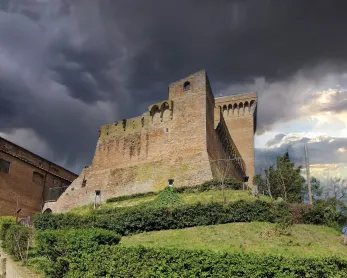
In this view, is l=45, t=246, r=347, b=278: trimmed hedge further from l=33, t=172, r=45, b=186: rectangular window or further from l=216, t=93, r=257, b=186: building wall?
l=216, t=93, r=257, b=186: building wall

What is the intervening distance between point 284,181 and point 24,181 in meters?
27.1

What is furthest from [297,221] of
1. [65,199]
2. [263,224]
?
[65,199]

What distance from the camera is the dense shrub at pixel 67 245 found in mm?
12406

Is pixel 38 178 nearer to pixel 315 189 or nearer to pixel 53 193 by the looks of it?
pixel 53 193

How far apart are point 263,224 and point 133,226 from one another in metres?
7.68

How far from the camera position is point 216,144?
3234cm

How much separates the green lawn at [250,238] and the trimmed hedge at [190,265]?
3.24m

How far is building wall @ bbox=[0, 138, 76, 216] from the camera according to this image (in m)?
31.5

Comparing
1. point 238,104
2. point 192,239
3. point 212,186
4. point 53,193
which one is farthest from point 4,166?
point 238,104

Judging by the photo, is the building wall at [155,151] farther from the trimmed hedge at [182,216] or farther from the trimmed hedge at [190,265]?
the trimmed hedge at [190,265]

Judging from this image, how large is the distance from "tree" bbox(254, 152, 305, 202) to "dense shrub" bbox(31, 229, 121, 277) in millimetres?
23578

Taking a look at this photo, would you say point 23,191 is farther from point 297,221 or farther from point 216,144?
point 297,221

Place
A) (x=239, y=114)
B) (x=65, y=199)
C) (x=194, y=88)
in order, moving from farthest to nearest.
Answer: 1. (x=239, y=114)
2. (x=65, y=199)
3. (x=194, y=88)

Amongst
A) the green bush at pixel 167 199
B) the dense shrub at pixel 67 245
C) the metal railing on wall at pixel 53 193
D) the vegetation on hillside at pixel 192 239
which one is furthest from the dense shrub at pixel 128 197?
the dense shrub at pixel 67 245
